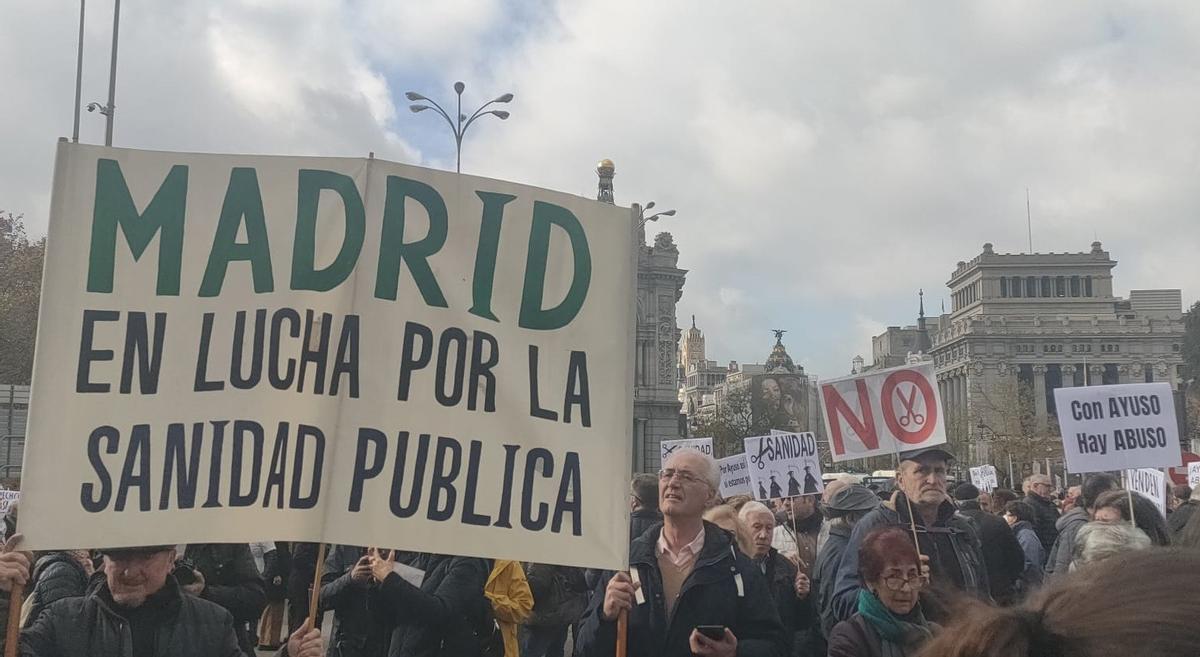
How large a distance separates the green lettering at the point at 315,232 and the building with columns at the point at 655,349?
6747cm

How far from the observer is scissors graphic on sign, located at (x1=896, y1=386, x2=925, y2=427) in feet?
21.7

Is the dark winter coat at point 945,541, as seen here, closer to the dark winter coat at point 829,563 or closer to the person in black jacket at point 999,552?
the dark winter coat at point 829,563

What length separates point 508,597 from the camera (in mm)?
5746

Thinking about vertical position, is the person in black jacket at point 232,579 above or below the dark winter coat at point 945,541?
below

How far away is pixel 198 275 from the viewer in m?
3.51

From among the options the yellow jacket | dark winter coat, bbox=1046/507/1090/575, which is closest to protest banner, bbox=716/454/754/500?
dark winter coat, bbox=1046/507/1090/575

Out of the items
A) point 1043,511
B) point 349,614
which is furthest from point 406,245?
point 1043,511

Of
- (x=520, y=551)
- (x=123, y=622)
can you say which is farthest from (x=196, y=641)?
(x=520, y=551)

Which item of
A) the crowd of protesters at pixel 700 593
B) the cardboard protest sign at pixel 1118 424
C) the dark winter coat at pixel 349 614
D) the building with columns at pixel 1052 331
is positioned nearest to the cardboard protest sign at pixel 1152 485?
the cardboard protest sign at pixel 1118 424

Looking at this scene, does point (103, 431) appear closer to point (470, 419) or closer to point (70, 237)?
point (70, 237)

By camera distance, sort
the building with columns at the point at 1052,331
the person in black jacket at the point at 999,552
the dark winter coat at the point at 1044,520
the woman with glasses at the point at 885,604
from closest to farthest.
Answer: the woman with glasses at the point at 885,604
the person in black jacket at the point at 999,552
the dark winter coat at the point at 1044,520
the building with columns at the point at 1052,331

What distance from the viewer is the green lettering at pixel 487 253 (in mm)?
3767

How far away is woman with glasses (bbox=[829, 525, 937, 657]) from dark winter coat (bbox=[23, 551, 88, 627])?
12.0ft

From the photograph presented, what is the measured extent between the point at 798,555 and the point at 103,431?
18.1 feet
